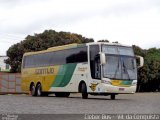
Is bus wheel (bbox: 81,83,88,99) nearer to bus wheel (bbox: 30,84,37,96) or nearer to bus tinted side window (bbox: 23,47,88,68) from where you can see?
bus tinted side window (bbox: 23,47,88,68)

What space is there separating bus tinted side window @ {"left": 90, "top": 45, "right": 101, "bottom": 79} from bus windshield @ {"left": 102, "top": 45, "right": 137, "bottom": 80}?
1.39ft

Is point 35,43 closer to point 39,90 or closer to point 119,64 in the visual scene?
point 39,90

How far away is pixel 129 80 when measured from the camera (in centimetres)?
2814

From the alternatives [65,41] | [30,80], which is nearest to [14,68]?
[65,41]

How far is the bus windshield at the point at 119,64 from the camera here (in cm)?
2775

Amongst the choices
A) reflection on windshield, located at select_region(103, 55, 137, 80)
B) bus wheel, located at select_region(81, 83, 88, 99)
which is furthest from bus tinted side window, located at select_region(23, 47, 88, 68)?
reflection on windshield, located at select_region(103, 55, 137, 80)

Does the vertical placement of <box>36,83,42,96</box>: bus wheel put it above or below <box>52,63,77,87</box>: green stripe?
below

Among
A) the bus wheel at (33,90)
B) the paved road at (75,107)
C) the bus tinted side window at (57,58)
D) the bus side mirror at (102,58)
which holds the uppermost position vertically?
the bus tinted side window at (57,58)

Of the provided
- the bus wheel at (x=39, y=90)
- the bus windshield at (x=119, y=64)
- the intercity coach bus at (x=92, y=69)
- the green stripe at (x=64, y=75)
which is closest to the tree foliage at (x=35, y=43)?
the bus wheel at (x=39, y=90)

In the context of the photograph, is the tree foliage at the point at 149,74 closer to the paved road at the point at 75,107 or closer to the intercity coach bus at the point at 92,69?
the intercity coach bus at the point at 92,69

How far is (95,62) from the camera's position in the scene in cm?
2808

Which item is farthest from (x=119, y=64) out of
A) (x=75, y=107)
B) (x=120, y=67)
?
(x=75, y=107)

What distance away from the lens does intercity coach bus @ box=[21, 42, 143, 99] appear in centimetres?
2767

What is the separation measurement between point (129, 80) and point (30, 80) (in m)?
10.9
